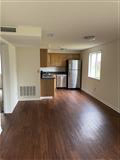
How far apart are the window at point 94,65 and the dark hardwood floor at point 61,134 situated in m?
1.90

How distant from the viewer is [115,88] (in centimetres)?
442

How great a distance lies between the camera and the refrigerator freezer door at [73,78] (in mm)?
7844

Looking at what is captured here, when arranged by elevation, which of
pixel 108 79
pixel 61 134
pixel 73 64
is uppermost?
pixel 73 64

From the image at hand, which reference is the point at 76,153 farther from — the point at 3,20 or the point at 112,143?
the point at 3,20

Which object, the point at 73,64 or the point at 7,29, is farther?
the point at 73,64

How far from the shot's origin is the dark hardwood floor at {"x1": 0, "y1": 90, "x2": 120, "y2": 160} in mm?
2293

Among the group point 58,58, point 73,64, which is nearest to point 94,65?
point 73,64

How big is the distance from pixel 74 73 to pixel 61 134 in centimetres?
524

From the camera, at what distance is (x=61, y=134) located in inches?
115

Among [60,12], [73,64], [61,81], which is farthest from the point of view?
[61,81]

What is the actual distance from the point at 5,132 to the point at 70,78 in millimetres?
5363

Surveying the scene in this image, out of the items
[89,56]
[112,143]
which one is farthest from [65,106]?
[89,56]

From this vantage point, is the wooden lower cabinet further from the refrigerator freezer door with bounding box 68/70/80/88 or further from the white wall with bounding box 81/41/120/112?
the refrigerator freezer door with bounding box 68/70/80/88

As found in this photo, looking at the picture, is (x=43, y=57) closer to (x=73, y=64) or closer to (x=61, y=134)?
(x=73, y=64)
